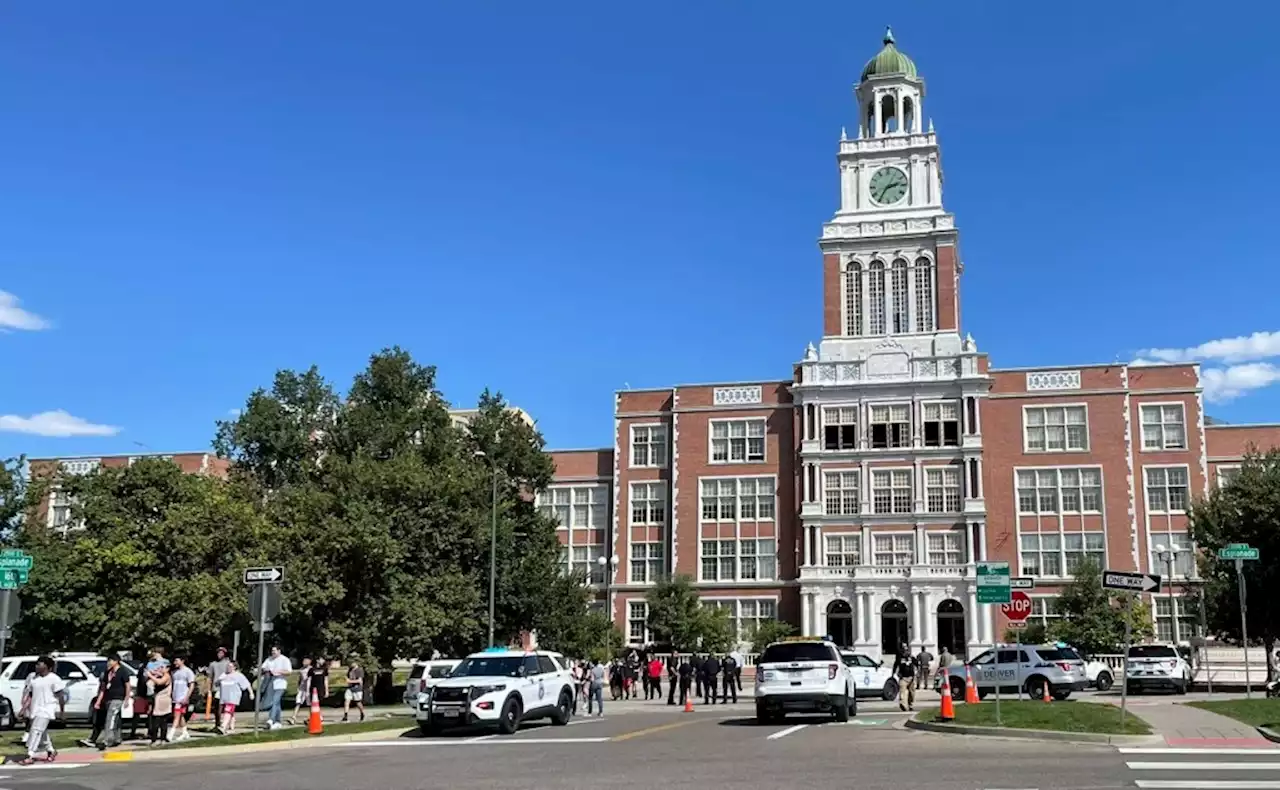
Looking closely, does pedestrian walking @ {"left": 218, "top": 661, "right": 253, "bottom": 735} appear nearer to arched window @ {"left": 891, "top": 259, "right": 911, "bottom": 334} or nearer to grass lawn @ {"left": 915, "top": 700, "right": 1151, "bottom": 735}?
grass lawn @ {"left": 915, "top": 700, "right": 1151, "bottom": 735}

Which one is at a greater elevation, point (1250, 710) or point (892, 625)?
point (892, 625)

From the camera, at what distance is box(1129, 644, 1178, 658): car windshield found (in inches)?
1495

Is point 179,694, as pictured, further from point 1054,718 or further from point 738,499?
point 738,499

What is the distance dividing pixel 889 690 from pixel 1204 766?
20.0m

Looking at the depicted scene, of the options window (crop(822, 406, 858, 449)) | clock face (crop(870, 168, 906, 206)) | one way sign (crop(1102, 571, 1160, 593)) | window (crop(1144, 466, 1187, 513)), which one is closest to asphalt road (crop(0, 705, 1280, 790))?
one way sign (crop(1102, 571, 1160, 593))

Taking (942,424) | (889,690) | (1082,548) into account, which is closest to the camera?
(889,690)

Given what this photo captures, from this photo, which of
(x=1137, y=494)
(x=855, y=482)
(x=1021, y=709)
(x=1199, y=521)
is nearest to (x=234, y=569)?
(x=1021, y=709)

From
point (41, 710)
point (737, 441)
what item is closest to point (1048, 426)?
point (737, 441)

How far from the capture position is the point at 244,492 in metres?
45.8

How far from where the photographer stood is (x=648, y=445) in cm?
7238

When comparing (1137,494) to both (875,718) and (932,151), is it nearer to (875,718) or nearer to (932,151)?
(932,151)

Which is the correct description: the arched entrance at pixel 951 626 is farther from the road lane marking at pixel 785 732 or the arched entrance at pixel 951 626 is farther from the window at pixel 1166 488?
the road lane marking at pixel 785 732

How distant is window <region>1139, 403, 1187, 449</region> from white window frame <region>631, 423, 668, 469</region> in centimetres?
2715

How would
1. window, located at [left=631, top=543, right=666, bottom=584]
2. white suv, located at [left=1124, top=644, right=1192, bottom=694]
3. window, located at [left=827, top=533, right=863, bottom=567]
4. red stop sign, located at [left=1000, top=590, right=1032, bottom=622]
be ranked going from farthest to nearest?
1. window, located at [left=631, top=543, right=666, bottom=584]
2. window, located at [left=827, top=533, right=863, bottom=567]
3. white suv, located at [left=1124, top=644, right=1192, bottom=694]
4. red stop sign, located at [left=1000, top=590, right=1032, bottom=622]
